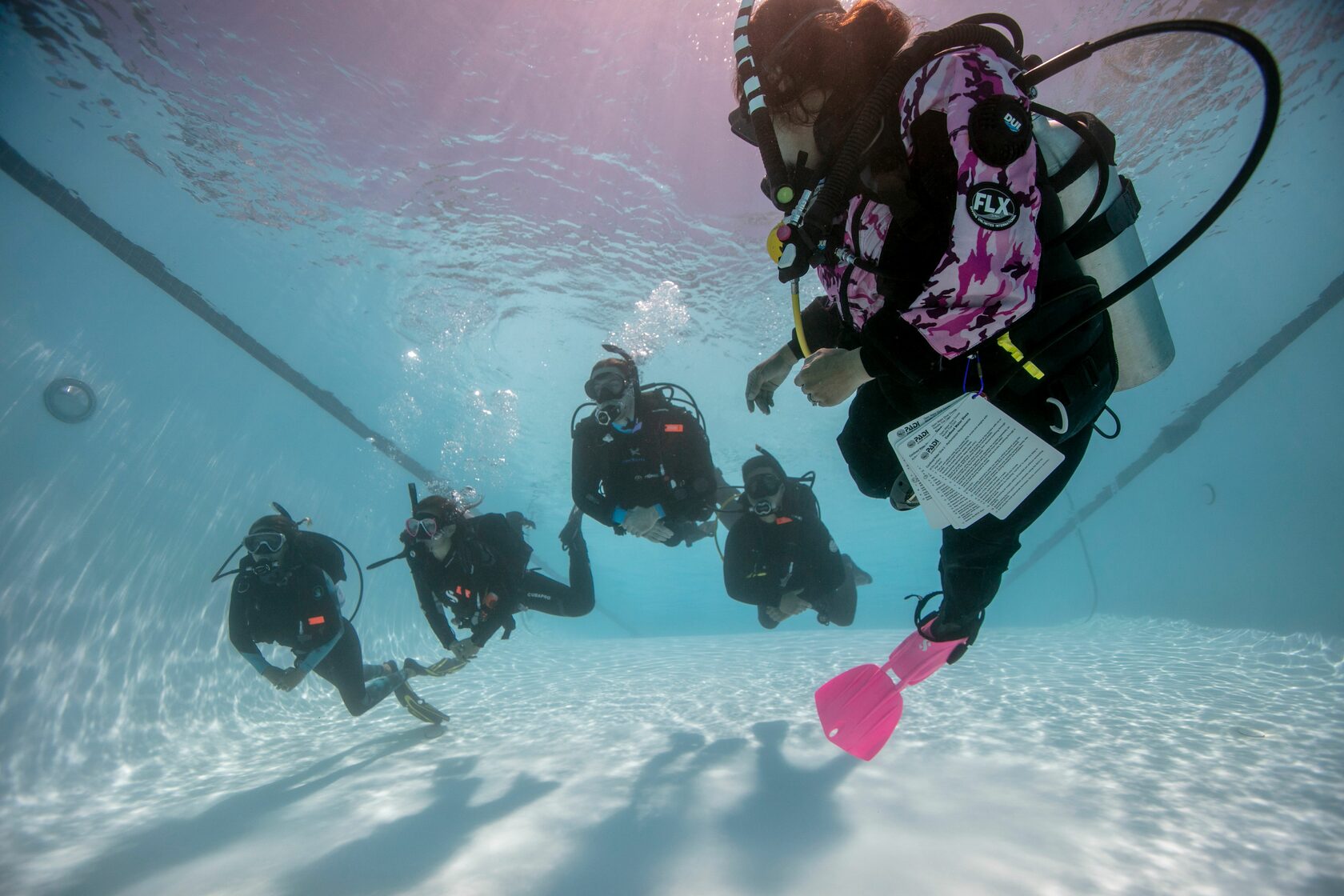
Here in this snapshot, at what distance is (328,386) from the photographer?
18.2 metres

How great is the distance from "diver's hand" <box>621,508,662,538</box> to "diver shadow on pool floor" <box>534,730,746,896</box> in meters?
2.23

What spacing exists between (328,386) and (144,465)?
7495 mm

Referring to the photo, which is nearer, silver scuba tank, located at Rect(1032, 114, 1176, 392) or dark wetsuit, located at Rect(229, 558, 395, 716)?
silver scuba tank, located at Rect(1032, 114, 1176, 392)

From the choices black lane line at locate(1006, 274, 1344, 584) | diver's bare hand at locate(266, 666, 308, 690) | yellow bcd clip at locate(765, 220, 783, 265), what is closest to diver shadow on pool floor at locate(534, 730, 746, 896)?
yellow bcd clip at locate(765, 220, 783, 265)

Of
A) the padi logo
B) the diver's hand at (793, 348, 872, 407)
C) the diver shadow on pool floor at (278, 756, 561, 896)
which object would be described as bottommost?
the diver shadow on pool floor at (278, 756, 561, 896)

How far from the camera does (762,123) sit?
1.99m

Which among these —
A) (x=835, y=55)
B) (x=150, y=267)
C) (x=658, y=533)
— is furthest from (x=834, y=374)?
(x=150, y=267)

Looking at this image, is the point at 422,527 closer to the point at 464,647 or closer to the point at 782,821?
the point at 464,647

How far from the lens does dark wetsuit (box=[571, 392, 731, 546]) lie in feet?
19.6

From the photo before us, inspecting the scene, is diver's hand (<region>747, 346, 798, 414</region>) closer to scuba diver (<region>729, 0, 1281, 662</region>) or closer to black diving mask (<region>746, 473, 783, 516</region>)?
scuba diver (<region>729, 0, 1281, 662</region>)

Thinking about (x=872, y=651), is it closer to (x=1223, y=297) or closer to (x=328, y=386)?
(x=1223, y=297)

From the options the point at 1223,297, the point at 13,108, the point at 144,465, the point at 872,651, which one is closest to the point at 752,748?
the point at 872,651

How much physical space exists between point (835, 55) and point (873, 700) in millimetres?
4024

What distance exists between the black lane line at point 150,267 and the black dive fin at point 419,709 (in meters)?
12.1
